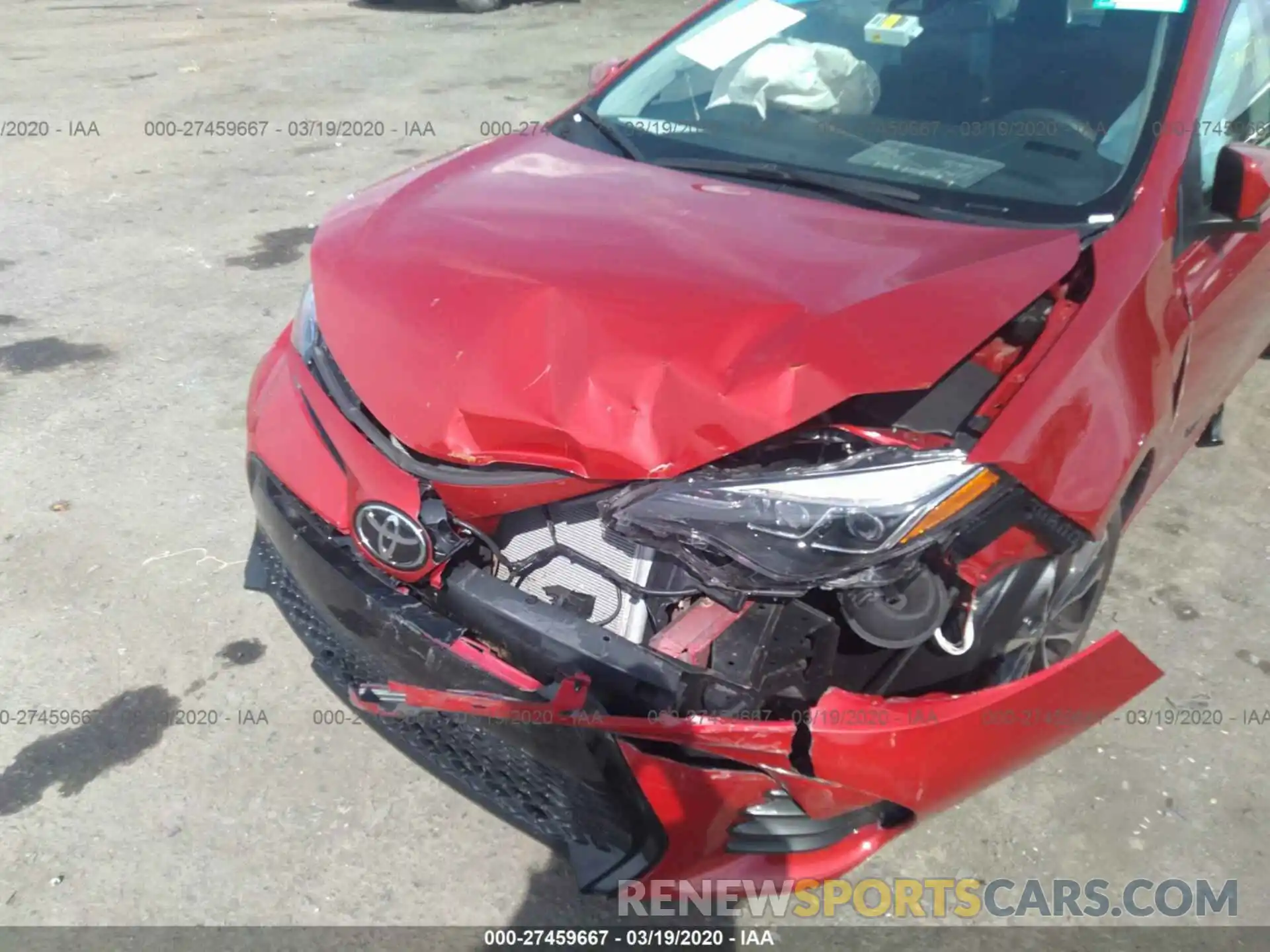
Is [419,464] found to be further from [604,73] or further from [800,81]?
[604,73]

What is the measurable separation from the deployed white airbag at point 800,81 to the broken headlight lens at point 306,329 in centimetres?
123

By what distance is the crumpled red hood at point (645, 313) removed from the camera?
5.73 ft

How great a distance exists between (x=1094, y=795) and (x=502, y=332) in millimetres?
1684

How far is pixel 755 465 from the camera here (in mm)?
1800

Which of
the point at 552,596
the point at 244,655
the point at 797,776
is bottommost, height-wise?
the point at 244,655

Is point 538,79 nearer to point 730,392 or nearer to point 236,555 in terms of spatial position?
point 236,555

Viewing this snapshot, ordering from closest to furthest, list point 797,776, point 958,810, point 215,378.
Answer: point 797,776 → point 958,810 → point 215,378

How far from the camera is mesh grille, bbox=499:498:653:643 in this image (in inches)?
73.2

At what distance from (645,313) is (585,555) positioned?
0.48 metres

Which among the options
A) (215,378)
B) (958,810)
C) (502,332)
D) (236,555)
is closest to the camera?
(502,332)

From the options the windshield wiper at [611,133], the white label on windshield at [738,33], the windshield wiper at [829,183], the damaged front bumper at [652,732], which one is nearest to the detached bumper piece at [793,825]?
the damaged front bumper at [652,732]

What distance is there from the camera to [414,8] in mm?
11336

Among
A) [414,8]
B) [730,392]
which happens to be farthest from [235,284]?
[414,8]

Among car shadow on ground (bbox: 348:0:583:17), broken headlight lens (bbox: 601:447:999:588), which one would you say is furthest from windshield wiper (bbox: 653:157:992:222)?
car shadow on ground (bbox: 348:0:583:17)
